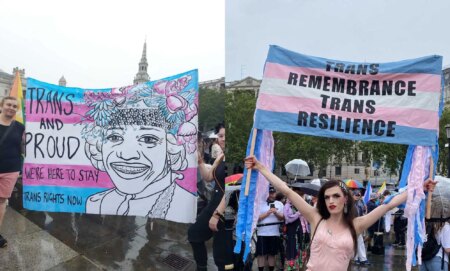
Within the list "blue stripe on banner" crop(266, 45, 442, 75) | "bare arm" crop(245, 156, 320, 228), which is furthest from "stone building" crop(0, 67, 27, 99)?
"bare arm" crop(245, 156, 320, 228)

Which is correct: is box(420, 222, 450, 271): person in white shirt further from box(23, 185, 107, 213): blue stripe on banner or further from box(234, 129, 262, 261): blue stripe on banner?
box(23, 185, 107, 213): blue stripe on banner

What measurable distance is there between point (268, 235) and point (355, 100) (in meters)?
2.51

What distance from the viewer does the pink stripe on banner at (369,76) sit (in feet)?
13.4

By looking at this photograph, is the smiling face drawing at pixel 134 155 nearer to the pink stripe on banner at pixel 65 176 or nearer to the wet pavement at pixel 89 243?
the pink stripe on banner at pixel 65 176

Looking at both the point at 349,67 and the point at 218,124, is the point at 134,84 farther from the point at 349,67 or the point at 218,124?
the point at 349,67

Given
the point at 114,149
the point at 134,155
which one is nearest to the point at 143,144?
the point at 134,155

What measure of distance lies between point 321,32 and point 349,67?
842 millimetres

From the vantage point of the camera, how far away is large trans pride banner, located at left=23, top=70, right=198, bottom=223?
4859mm

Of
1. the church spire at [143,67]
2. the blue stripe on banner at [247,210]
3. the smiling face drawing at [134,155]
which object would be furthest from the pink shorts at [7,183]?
the blue stripe on banner at [247,210]

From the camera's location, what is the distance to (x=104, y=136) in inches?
197

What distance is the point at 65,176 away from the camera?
5059 mm

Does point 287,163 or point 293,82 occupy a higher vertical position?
point 293,82

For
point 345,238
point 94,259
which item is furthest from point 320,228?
point 94,259

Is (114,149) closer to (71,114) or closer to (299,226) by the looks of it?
(71,114)
